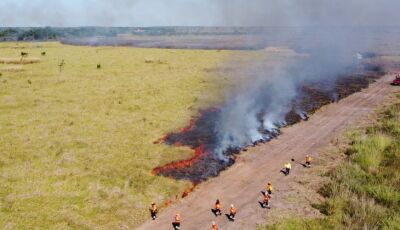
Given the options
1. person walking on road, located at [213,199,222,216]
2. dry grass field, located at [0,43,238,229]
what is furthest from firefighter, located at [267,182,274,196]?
dry grass field, located at [0,43,238,229]

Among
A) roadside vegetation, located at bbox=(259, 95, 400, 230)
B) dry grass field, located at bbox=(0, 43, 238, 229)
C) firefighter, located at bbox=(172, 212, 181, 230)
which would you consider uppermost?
dry grass field, located at bbox=(0, 43, 238, 229)

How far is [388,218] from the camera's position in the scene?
33.1 meters

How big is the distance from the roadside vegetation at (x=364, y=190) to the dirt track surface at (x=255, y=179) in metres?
3.04

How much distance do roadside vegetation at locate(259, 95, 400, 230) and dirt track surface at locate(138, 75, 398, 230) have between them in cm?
304

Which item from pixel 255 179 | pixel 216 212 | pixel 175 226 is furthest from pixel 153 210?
pixel 255 179

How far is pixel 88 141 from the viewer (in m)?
55.4

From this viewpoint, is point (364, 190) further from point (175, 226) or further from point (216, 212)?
point (175, 226)

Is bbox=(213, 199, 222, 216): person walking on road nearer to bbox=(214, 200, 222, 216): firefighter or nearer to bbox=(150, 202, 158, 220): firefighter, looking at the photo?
bbox=(214, 200, 222, 216): firefighter

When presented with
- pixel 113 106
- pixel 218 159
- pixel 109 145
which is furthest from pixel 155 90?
pixel 218 159

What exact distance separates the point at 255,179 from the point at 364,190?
37.0 feet

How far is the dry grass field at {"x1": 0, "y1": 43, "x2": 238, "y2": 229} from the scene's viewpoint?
124 feet

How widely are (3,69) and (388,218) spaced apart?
→ 104462mm

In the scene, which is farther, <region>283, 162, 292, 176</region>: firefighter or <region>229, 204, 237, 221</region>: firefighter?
<region>283, 162, 292, 176</region>: firefighter

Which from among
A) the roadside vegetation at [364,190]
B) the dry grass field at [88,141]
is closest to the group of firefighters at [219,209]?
the dry grass field at [88,141]
